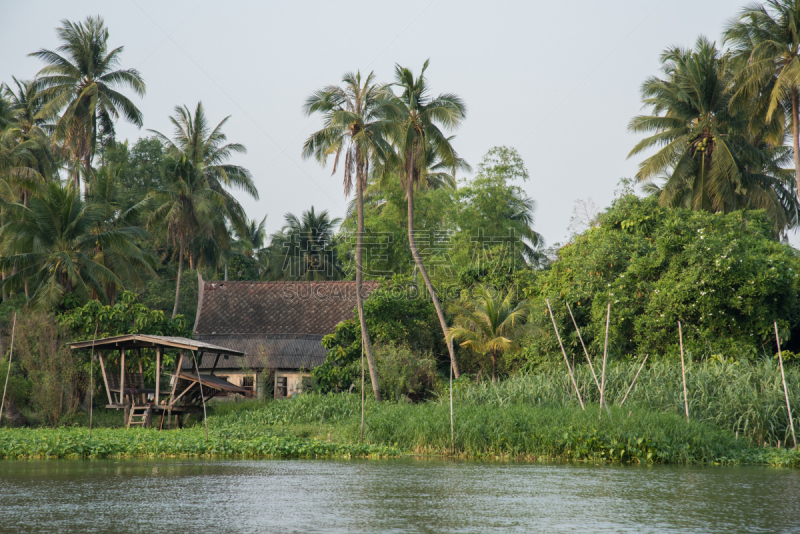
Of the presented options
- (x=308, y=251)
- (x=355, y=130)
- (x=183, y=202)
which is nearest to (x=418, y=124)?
(x=355, y=130)

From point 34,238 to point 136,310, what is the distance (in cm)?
356

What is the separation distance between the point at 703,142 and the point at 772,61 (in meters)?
3.24

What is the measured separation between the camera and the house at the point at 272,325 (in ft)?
76.2

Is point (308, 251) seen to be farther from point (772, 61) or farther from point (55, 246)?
point (772, 61)

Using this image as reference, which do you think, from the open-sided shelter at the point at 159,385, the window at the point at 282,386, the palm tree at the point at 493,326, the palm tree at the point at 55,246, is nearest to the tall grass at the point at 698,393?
the palm tree at the point at 493,326

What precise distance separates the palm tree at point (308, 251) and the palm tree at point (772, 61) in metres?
27.5

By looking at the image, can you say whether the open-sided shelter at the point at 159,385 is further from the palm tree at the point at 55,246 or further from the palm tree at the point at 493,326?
the palm tree at the point at 493,326

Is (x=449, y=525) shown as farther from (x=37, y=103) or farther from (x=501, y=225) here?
(x=37, y=103)

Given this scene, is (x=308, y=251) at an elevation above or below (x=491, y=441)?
above

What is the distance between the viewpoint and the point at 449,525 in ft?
18.5

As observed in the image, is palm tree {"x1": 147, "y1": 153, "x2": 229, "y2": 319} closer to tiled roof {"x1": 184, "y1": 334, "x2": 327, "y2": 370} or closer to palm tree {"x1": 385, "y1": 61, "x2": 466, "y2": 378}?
tiled roof {"x1": 184, "y1": 334, "x2": 327, "y2": 370}

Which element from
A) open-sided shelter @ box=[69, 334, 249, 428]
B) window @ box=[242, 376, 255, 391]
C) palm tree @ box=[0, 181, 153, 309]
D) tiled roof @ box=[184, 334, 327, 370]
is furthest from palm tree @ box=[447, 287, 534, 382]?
palm tree @ box=[0, 181, 153, 309]

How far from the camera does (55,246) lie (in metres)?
20.6

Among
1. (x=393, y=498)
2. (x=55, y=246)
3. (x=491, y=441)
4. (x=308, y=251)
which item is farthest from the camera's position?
(x=308, y=251)
